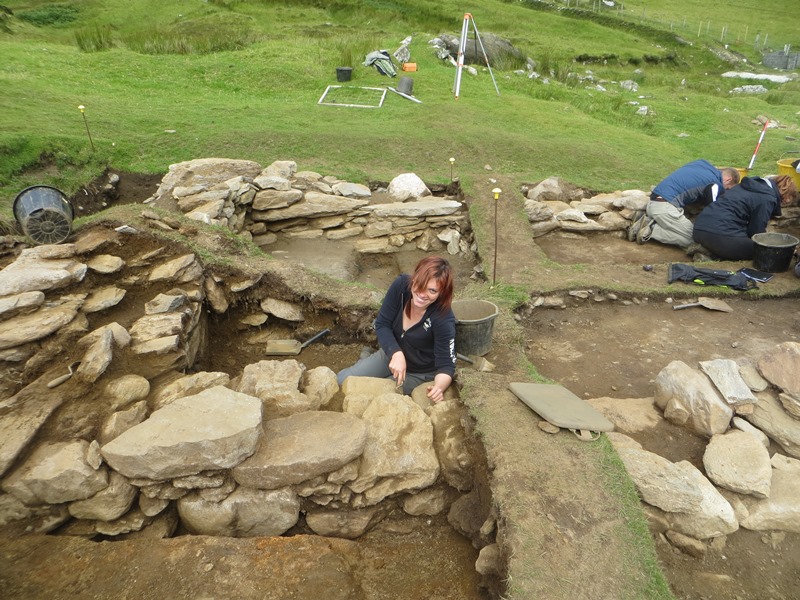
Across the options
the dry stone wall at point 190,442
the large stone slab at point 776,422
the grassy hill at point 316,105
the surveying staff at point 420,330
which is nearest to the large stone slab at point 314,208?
the grassy hill at point 316,105

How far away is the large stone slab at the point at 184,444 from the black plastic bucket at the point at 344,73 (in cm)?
1409

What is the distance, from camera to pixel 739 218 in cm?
805

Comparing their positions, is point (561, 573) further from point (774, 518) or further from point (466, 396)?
point (774, 518)

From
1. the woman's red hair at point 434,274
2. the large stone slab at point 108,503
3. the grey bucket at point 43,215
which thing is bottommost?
the large stone slab at point 108,503

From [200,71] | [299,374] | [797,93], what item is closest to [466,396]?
[299,374]

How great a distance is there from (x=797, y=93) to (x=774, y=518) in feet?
77.9

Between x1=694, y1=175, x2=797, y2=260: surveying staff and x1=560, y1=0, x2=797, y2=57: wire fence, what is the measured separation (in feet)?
91.4

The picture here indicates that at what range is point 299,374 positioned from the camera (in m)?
4.59

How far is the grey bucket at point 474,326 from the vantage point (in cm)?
498

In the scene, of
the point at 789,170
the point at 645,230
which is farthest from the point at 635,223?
the point at 789,170

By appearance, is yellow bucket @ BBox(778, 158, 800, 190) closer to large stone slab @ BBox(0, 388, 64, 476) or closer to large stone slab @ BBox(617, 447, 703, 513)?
large stone slab @ BBox(617, 447, 703, 513)

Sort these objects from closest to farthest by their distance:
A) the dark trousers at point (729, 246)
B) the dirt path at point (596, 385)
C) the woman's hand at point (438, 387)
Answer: the dirt path at point (596, 385), the woman's hand at point (438, 387), the dark trousers at point (729, 246)

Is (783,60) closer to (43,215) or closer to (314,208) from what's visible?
(314,208)

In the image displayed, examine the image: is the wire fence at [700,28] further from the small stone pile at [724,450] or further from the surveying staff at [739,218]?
the small stone pile at [724,450]
